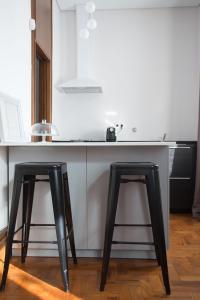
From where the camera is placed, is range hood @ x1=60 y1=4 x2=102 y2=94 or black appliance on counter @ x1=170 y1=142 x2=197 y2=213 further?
range hood @ x1=60 y1=4 x2=102 y2=94

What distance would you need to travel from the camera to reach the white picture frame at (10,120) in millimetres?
2305

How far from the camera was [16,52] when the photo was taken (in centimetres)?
288

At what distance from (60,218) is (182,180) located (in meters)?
2.60

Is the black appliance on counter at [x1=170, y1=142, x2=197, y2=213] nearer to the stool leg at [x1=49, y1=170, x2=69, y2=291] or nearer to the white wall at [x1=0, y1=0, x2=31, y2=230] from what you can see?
the white wall at [x1=0, y1=0, x2=31, y2=230]

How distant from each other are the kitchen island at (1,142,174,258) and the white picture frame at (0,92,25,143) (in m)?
0.16

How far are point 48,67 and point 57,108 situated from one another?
71 cm

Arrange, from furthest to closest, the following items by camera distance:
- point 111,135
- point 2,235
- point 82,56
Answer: point 82,56 < point 111,135 < point 2,235

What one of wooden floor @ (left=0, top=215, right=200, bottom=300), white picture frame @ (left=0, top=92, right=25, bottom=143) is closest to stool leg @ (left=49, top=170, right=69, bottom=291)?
wooden floor @ (left=0, top=215, right=200, bottom=300)

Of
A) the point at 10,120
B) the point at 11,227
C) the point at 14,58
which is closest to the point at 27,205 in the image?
the point at 11,227

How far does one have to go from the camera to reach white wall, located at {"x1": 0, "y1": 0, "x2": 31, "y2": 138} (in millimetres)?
2572

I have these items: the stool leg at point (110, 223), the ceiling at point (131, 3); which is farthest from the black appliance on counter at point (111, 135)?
the stool leg at point (110, 223)

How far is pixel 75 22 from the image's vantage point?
4730mm

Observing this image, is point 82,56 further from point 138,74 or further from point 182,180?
point 182,180

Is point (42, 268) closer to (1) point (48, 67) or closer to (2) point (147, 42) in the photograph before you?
(1) point (48, 67)
